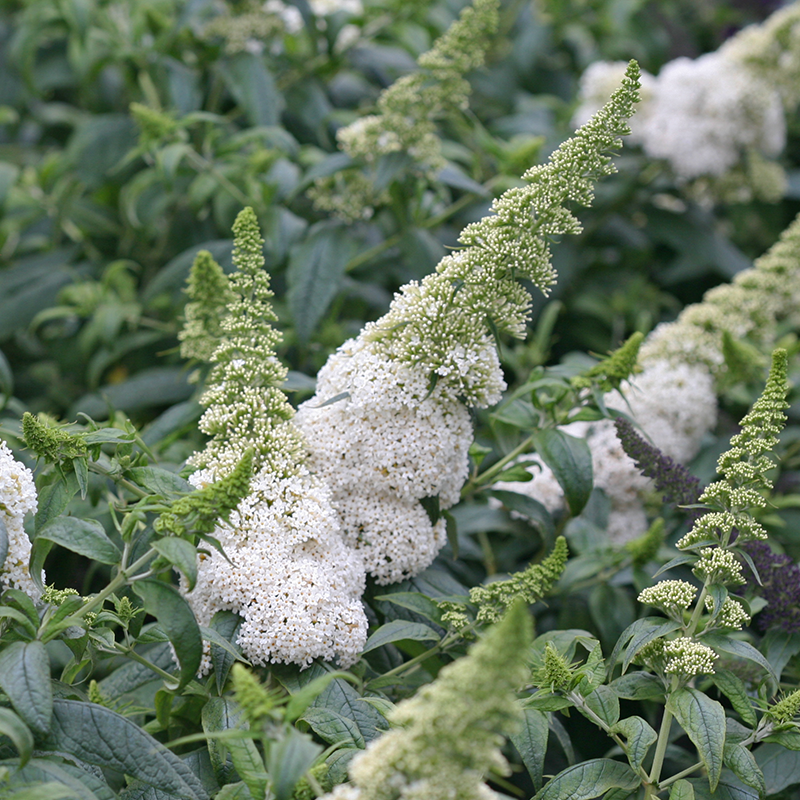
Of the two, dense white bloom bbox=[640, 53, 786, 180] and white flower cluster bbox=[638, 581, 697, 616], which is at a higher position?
dense white bloom bbox=[640, 53, 786, 180]

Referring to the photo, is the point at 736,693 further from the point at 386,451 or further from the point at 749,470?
the point at 386,451

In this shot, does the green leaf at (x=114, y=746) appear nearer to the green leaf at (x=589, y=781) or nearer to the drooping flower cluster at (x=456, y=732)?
the drooping flower cluster at (x=456, y=732)

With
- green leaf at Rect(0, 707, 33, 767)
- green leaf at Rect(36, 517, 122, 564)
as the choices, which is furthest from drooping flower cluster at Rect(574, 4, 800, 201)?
green leaf at Rect(0, 707, 33, 767)

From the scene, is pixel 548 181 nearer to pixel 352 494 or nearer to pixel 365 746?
pixel 352 494

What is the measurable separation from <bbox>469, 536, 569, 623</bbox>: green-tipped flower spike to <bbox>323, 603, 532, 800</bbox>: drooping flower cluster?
1.51 feet

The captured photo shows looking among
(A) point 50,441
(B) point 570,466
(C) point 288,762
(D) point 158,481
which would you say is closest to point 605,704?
(B) point 570,466

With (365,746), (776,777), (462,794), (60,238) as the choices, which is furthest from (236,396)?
(60,238)

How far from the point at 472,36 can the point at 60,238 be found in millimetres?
1779

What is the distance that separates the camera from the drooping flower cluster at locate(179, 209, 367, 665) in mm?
1439

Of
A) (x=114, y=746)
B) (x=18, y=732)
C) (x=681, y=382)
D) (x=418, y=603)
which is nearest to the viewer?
(x=18, y=732)

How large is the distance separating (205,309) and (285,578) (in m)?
0.71

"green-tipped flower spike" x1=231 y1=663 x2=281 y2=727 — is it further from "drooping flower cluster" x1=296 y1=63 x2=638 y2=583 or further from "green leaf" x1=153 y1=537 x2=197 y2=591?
"drooping flower cluster" x1=296 y1=63 x2=638 y2=583

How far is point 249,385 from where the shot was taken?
1651mm

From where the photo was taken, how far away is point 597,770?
4.61 feet
